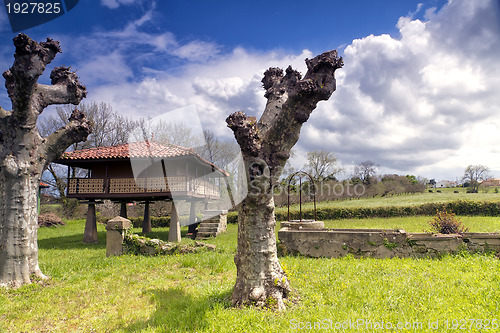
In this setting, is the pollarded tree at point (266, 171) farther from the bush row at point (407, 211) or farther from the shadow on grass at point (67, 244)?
the bush row at point (407, 211)

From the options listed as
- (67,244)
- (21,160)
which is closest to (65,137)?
(21,160)

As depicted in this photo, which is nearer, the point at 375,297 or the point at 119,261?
the point at 375,297

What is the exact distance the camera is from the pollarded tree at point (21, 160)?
22.8ft

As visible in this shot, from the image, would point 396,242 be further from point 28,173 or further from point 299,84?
point 28,173

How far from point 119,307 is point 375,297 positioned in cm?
474

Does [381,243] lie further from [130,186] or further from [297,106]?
[130,186]

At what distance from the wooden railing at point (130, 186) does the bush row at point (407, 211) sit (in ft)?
32.7

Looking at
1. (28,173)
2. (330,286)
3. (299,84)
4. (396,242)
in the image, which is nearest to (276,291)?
(330,286)

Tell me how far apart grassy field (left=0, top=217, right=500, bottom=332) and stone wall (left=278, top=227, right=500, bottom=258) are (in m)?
0.49

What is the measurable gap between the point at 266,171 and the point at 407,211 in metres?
22.4

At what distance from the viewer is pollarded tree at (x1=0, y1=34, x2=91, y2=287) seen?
694cm

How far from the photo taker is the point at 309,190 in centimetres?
3338

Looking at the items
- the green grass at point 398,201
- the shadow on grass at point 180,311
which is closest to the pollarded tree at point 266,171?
the shadow on grass at point 180,311

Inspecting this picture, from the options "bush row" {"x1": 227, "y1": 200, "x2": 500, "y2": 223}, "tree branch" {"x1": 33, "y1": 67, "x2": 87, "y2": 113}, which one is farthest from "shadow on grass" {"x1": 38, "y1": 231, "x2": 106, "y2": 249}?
"bush row" {"x1": 227, "y1": 200, "x2": 500, "y2": 223}
